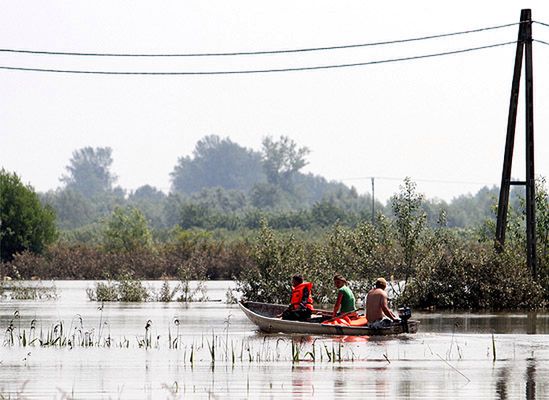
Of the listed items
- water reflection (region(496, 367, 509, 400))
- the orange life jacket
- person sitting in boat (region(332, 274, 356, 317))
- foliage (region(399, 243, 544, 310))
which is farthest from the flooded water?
foliage (region(399, 243, 544, 310))

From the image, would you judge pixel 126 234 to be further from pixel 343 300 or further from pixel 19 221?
pixel 343 300

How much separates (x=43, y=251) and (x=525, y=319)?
156ft

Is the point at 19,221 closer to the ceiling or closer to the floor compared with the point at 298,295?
closer to the ceiling

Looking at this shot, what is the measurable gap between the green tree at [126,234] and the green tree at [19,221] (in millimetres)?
5491

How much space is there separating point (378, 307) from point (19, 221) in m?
53.5

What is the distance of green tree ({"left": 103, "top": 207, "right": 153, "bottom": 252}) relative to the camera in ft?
306

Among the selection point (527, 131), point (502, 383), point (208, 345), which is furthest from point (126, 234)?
point (502, 383)

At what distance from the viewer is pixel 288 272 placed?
163 feet

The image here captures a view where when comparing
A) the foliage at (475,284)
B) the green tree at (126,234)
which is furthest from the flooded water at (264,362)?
the green tree at (126,234)

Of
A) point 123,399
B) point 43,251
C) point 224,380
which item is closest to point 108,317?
point 224,380

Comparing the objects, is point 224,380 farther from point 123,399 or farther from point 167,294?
point 167,294

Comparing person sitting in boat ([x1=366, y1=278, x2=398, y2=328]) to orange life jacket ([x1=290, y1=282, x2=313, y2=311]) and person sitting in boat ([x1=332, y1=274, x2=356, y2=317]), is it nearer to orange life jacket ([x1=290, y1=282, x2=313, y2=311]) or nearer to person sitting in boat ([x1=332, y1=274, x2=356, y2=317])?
person sitting in boat ([x1=332, y1=274, x2=356, y2=317])

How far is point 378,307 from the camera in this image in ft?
111

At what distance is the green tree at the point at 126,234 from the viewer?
93.4m
